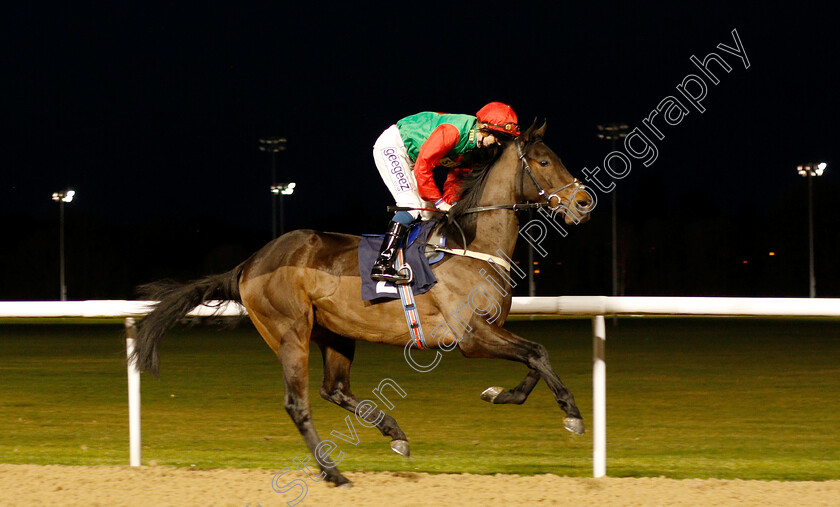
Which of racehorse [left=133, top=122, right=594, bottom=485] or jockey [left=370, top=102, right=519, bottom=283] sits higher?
jockey [left=370, top=102, right=519, bottom=283]

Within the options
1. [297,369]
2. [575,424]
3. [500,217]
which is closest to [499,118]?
[500,217]

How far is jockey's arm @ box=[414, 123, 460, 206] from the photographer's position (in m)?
4.27

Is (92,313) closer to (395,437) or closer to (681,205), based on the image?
(395,437)

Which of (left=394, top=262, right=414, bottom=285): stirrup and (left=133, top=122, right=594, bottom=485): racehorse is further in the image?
(left=394, top=262, right=414, bottom=285): stirrup

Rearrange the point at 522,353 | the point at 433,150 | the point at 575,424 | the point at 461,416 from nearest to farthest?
the point at 575,424
the point at 522,353
the point at 433,150
the point at 461,416

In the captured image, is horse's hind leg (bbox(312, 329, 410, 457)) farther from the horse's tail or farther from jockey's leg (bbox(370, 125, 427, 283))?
jockey's leg (bbox(370, 125, 427, 283))

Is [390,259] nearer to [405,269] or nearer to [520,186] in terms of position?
[405,269]

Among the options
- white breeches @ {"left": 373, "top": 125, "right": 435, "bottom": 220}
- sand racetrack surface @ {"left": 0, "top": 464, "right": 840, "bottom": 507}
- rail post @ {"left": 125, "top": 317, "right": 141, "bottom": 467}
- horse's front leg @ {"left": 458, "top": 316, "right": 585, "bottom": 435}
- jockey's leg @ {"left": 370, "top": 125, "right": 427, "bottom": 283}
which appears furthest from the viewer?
rail post @ {"left": 125, "top": 317, "right": 141, "bottom": 467}

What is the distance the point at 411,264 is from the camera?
14.3ft

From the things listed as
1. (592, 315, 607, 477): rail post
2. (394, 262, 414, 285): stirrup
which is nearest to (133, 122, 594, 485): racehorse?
(394, 262, 414, 285): stirrup

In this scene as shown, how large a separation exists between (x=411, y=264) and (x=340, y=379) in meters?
0.91

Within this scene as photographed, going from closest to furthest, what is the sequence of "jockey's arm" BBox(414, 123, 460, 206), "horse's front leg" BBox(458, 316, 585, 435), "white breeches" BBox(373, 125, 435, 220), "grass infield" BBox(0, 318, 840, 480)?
1. "horse's front leg" BBox(458, 316, 585, 435)
2. "jockey's arm" BBox(414, 123, 460, 206)
3. "white breeches" BBox(373, 125, 435, 220)
4. "grass infield" BBox(0, 318, 840, 480)

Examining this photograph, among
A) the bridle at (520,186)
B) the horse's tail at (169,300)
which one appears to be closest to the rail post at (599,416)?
the bridle at (520,186)

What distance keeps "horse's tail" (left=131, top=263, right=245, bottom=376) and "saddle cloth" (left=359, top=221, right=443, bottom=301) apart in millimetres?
889
